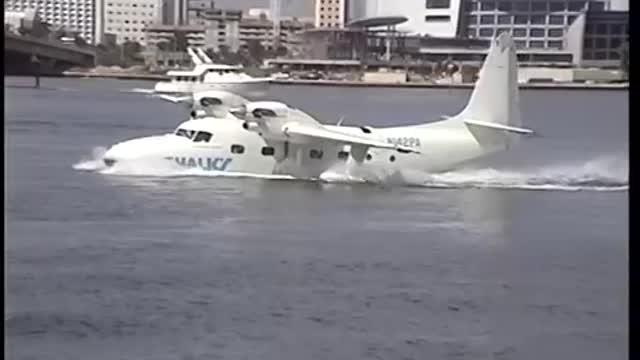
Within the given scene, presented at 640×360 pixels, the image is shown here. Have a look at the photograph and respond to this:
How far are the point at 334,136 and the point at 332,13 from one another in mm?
2317

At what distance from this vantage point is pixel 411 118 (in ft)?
53.1

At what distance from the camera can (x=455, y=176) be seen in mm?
10305

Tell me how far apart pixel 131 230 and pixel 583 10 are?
3485 mm

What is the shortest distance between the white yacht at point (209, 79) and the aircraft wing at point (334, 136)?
13.1 ft

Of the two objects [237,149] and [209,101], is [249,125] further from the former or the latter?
[209,101]

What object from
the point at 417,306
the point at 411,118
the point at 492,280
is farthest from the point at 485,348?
the point at 411,118

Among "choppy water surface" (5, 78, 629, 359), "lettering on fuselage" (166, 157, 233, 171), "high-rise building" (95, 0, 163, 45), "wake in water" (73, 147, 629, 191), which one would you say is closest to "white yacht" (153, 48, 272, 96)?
"high-rise building" (95, 0, 163, 45)

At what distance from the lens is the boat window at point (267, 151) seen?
9953mm

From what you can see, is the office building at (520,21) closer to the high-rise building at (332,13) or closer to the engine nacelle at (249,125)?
the high-rise building at (332,13)

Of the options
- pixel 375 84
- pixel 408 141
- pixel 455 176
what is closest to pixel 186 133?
pixel 408 141

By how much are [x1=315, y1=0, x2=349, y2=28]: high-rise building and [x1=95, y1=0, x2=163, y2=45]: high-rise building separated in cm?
149

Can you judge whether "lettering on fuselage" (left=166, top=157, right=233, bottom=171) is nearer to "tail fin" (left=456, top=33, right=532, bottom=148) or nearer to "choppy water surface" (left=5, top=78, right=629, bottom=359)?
"choppy water surface" (left=5, top=78, right=629, bottom=359)

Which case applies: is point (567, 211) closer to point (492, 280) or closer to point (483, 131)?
point (483, 131)

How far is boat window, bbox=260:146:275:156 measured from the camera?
392 inches
